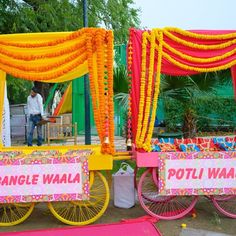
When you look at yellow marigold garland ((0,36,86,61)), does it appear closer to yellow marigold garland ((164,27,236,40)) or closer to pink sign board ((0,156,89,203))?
yellow marigold garland ((164,27,236,40))

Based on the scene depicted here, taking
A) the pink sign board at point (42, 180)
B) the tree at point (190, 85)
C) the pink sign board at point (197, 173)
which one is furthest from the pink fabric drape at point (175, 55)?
the tree at point (190, 85)

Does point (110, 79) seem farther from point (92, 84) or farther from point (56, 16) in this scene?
point (56, 16)

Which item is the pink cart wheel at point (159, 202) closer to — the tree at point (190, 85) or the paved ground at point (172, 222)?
the paved ground at point (172, 222)

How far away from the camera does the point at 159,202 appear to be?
5.02m

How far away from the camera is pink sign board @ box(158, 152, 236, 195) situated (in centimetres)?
447

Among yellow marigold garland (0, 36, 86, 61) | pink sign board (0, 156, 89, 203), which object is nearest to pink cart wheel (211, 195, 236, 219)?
pink sign board (0, 156, 89, 203)

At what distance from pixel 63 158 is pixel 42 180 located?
0.35 meters

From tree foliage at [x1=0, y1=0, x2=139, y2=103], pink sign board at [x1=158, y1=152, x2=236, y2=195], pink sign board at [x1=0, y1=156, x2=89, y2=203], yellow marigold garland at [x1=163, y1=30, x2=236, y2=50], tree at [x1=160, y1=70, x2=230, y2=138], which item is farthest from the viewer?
tree foliage at [x1=0, y1=0, x2=139, y2=103]

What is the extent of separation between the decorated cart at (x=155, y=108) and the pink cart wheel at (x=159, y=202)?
14mm

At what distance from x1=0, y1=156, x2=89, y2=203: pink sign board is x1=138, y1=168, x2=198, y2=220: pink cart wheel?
0.78m

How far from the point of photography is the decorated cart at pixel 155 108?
4.49 meters

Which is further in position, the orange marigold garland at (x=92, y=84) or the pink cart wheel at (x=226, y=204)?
the pink cart wheel at (x=226, y=204)

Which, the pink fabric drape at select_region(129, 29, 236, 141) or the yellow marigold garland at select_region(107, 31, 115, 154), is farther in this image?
the pink fabric drape at select_region(129, 29, 236, 141)

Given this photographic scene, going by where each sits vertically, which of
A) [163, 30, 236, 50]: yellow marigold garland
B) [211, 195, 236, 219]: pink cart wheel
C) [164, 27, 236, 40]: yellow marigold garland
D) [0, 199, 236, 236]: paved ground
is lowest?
[0, 199, 236, 236]: paved ground
